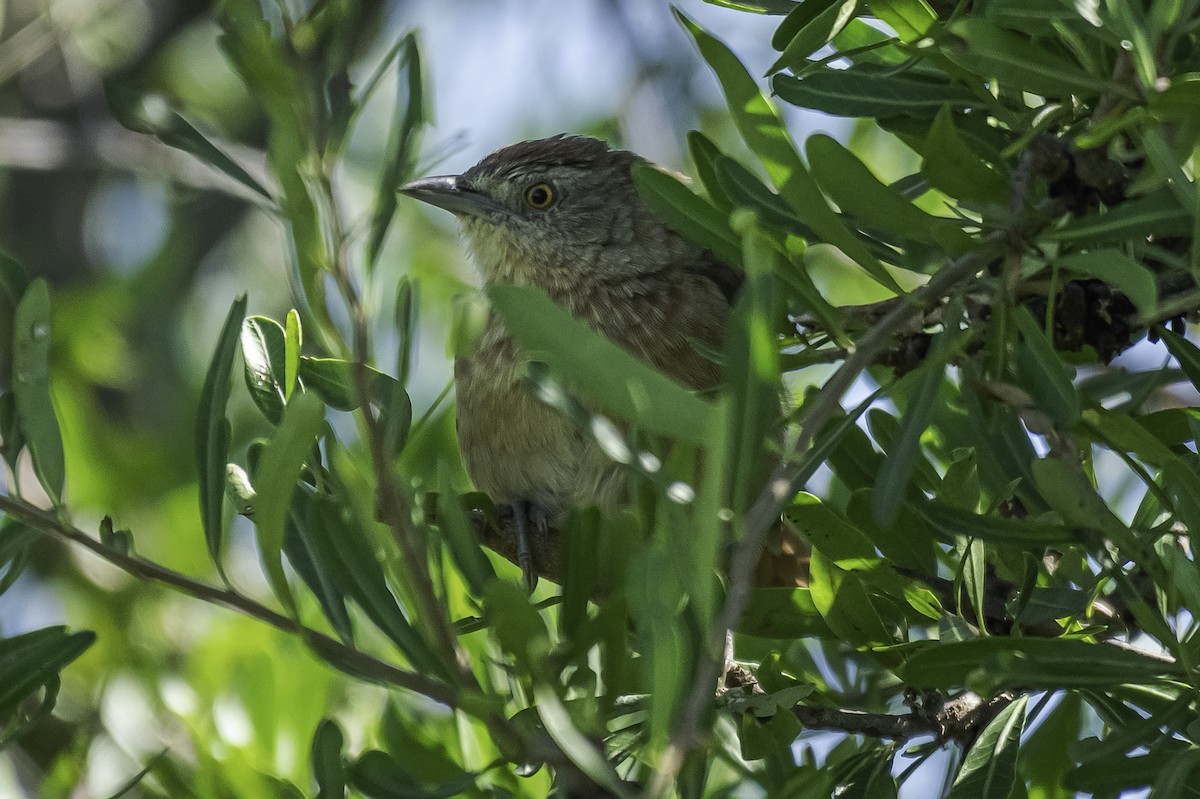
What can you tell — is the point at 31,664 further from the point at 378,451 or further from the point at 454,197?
the point at 454,197

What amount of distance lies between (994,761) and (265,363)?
1.39 metres

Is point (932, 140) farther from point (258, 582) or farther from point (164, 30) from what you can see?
point (164, 30)

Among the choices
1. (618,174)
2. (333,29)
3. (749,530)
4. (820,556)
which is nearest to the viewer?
(749,530)

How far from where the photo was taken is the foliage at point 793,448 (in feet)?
5.07

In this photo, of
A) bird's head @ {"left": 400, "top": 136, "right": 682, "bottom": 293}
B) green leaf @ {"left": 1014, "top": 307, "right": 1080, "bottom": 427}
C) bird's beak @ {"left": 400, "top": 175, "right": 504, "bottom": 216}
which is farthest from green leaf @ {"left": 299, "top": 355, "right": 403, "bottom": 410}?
bird's beak @ {"left": 400, "top": 175, "right": 504, "bottom": 216}

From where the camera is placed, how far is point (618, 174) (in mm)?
4531

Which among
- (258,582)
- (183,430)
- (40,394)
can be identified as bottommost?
(258,582)

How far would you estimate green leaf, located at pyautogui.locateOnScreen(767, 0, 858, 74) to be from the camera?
6.75ft

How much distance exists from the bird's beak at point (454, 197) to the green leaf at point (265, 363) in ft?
6.65

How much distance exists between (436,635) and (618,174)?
3.10 metres

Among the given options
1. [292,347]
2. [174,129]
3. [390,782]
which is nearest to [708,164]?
[292,347]

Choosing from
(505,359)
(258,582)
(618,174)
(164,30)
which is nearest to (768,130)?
(505,359)

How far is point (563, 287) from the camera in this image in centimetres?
418

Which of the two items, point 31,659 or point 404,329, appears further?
point 31,659
